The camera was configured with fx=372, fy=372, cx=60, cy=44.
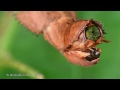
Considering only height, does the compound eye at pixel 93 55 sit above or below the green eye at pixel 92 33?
below

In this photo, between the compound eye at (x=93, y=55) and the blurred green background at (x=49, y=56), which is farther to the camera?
the blurred green background at (x=49, y=56)

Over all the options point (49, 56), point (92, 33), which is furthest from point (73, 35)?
point (49, 56)

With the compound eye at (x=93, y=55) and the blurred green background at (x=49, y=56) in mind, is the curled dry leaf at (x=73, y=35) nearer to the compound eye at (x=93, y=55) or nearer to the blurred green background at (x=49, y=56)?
the compound eye at (x=93, y=55)

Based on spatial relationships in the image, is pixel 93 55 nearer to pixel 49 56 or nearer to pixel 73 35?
pixel 73 35

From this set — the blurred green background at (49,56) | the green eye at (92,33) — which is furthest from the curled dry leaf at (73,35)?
the blurred green background at (49,56)

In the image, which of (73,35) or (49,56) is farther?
(49,56)
